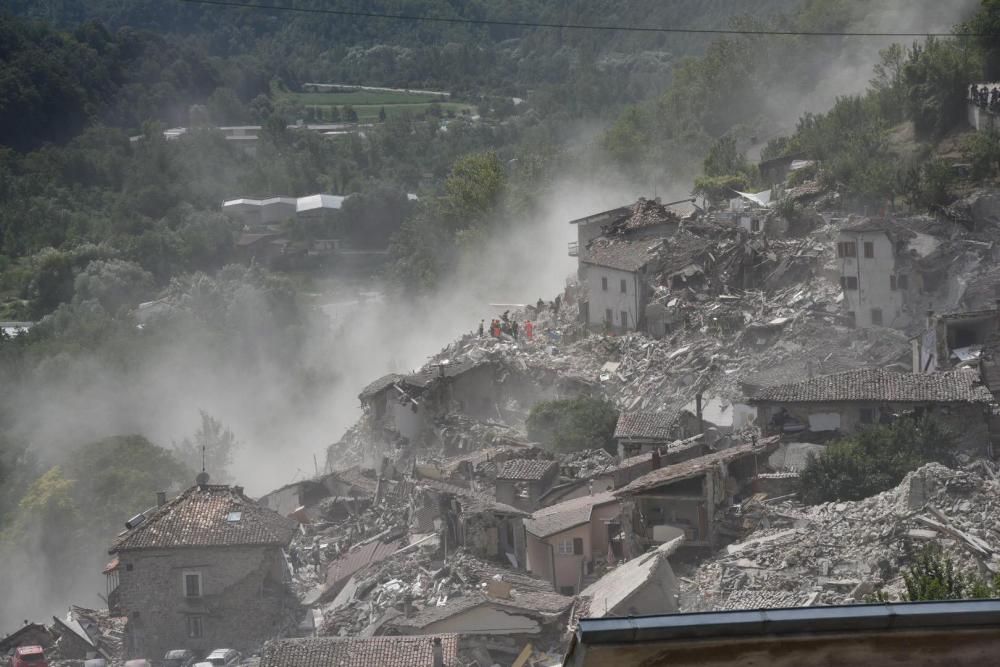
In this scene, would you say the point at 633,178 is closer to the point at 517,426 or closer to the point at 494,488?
the point at 517,426

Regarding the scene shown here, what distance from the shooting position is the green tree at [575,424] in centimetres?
3000

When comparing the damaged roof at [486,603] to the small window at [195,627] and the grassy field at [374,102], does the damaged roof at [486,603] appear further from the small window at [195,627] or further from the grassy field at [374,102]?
the grassy field at [374,102]

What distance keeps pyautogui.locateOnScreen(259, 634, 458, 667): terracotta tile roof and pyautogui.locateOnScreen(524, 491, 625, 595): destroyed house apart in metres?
3.88

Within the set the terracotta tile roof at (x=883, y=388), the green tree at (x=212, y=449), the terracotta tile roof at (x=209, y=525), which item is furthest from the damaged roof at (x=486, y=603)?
the green tree at (x=212, y=449)

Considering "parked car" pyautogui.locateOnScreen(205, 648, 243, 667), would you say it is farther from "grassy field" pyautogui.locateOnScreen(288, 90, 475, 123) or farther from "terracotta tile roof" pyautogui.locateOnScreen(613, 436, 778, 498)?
"grassy field" pyautogui.locateOnScreen(288, 90, 475, 123)

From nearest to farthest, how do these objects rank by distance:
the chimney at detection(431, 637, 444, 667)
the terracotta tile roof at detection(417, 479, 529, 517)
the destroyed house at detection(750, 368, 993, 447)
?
the chimney at detection(431, 637, 444, 667) < the destroyed house at detection(750, 368, 993, 447) < the terracotta tile roof at detection(417, 479, 529, 517)

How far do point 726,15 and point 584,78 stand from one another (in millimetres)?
10028

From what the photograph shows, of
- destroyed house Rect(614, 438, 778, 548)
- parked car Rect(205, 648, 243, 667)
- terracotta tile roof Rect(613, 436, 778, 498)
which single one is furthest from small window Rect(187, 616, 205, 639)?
destroyed house Rect(614, 438, 778, 548)

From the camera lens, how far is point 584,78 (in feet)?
330

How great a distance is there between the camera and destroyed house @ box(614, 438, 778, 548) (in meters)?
23.6

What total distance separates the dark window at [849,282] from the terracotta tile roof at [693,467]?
640 cm

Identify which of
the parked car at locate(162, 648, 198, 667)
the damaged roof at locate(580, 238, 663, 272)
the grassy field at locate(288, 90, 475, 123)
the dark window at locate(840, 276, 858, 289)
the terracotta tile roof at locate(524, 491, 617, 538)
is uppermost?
the grassy field at locate(288, 90, 475, 123)

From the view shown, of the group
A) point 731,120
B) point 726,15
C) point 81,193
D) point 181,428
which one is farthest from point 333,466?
point 726,15

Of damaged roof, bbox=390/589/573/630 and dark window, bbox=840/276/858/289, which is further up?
dark window, bbox=840/276/858/289
